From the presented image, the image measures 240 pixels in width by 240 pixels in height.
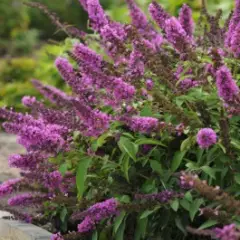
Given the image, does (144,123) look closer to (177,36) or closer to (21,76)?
(177,36)

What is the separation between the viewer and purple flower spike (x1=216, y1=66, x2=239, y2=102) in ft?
9.16

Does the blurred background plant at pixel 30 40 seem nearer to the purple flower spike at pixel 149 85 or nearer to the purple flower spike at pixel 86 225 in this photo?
the purple flower spike at pixel 149 85

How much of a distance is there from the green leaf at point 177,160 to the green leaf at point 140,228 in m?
0.28

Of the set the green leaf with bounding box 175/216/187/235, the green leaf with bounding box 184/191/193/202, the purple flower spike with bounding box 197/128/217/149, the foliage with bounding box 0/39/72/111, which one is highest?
the foliage with bounding box 0/39/72/111

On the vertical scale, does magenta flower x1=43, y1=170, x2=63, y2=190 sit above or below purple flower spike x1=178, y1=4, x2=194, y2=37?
below

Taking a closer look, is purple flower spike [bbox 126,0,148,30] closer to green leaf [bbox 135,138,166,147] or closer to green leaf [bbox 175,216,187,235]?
green leaf [bbox 135,138,166,147]

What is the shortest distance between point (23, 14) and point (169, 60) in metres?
15.8

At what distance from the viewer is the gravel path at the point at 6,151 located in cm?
602

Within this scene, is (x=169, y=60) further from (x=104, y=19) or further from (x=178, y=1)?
(x=178, y=1)

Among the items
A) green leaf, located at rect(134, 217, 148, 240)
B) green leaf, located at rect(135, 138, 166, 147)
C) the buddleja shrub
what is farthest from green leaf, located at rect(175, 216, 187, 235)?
green leaf, located at rect(135, 138, 166, 147)

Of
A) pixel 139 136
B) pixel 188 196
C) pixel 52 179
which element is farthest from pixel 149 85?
pixel 52 179

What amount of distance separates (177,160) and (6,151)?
4002 millimetres

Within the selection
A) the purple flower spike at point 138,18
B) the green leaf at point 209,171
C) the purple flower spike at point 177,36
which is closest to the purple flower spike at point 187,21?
the purple flower spike at point 138,18

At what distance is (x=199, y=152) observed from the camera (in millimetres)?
3400
